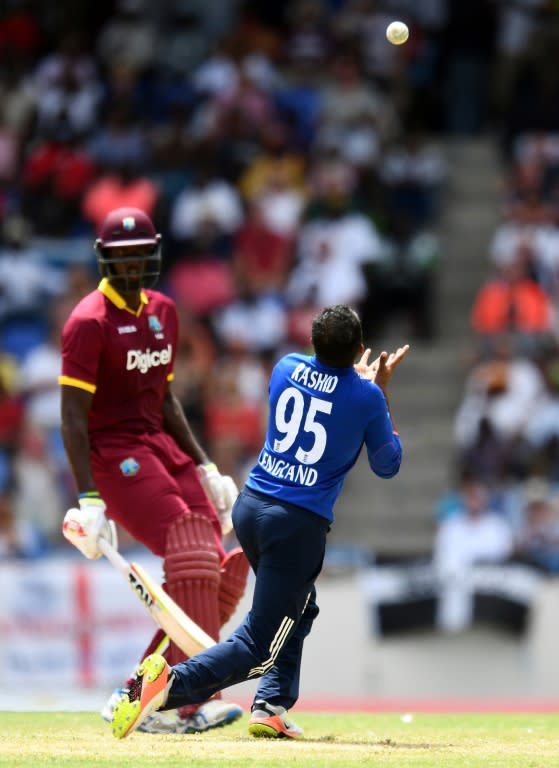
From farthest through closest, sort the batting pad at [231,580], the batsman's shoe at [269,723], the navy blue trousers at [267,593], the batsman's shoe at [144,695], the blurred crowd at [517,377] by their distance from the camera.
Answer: the blurred crowd at [517,377] → the batting pad at [231,580] → the batsman's shoe at [269,723] → the navy blue trousers at [267,593] → the batsman's shoe at [144,695]

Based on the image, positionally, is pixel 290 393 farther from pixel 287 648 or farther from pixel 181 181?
pixel 181 181

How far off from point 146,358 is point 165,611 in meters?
1.23

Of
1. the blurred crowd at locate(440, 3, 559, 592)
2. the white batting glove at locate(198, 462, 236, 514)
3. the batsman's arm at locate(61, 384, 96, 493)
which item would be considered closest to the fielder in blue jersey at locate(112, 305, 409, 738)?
the batsman's arm at locate(61, 384, 96, 493)

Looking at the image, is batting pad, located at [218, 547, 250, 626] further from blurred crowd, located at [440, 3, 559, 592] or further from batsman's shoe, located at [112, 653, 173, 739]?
blurred crowd, located at [440, 3, 559, 592]

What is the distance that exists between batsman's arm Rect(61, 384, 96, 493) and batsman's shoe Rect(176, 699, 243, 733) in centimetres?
122

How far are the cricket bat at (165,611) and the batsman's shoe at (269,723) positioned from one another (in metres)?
0.37

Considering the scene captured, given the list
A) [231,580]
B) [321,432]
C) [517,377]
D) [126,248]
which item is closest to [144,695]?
[321,432]

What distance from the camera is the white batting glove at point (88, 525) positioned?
7.25m

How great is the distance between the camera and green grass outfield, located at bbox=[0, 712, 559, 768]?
20.1 feet

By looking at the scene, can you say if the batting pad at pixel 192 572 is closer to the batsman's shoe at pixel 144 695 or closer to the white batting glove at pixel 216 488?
the white batting glove at pixel 216 488

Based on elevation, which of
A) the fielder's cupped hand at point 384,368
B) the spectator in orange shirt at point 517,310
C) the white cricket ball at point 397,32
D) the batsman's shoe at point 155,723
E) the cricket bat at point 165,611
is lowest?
the batsman's shoe at point 155,723

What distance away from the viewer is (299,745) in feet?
22.2

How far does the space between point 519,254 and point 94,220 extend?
4.35 metres

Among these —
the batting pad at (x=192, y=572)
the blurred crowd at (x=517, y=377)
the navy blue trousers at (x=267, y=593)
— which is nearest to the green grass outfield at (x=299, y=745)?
the navy blue trousers at (x=267, y=593)
